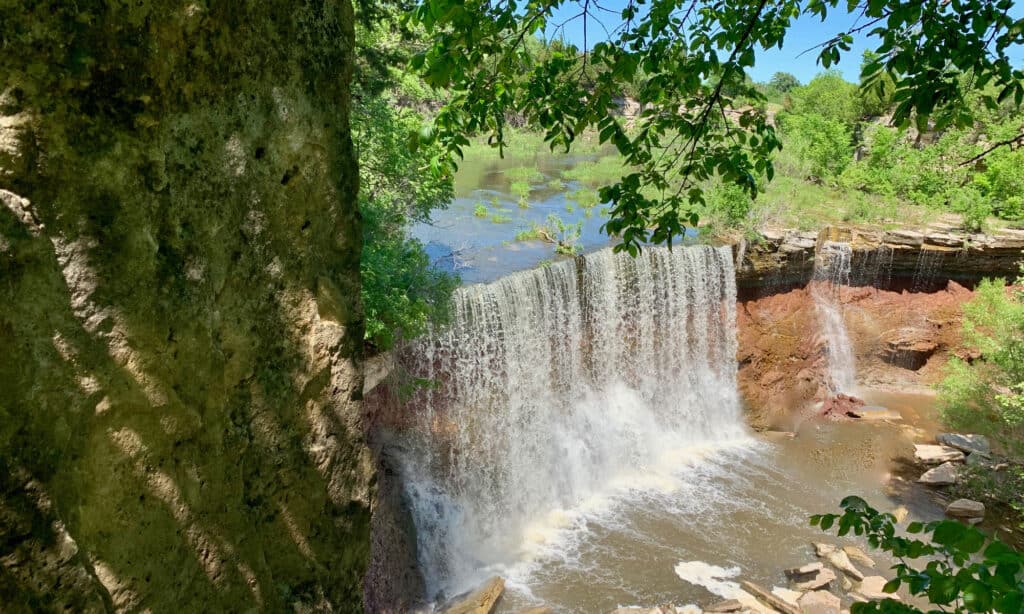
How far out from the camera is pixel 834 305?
45.4ft

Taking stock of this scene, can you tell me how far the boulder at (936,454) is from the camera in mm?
11477

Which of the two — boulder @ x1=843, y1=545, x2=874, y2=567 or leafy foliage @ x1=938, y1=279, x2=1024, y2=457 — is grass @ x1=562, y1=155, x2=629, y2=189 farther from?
boulder @ x1=843, y1=545, x2=874, y2=567

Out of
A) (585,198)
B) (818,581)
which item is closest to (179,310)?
(818,581)

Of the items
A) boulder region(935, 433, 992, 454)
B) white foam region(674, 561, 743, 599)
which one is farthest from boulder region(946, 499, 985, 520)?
white foam region(674, 561, 743, 599)

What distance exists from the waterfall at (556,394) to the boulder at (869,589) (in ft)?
11.9

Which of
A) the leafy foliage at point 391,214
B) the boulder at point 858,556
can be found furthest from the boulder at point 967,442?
the leafy foliage at point 391,214

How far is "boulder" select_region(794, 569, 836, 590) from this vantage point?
8398 millimetres

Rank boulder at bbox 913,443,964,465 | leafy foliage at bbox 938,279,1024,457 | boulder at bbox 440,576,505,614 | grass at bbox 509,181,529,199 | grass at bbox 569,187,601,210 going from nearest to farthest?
1. boulder at bbox 440,576,505,614
2. leafy foliage at bbox 938,279,1024,457
3. boulder at bbox 913,443,964,465
4. grass at bbox 569,187,601,210
5. grass at bbox 509,181,529,199

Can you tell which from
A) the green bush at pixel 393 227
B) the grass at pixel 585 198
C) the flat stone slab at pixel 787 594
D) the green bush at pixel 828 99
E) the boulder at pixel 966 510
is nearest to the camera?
the green bush at pixel 393 227

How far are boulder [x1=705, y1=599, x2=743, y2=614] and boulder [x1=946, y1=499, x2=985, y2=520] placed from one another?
4.70m

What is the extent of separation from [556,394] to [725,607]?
4174mm

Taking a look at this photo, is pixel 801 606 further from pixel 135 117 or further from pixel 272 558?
pixel 135 117

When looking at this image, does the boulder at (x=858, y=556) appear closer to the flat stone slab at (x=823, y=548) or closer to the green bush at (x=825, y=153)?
the flat stone slab at (x=823, y=548)

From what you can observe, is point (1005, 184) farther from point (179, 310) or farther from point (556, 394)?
point (179, 310)
